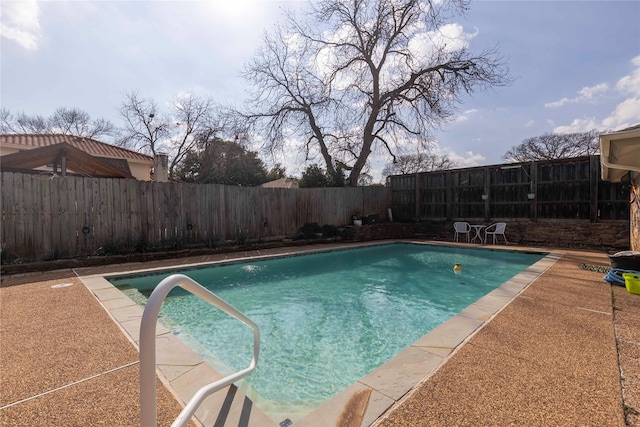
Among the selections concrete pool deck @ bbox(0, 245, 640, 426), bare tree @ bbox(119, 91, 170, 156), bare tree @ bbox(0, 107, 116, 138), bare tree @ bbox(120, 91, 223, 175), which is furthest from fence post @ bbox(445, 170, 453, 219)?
bare tree @ bbox(0, 107, 116, 138)

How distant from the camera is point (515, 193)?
9.94 m

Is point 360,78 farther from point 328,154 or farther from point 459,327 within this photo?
point 459,327

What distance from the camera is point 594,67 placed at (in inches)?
365

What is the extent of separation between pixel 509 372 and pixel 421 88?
13457 mm

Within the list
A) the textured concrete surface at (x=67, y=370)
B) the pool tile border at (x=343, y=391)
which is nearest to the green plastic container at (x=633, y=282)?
the pool tile border at (x=343, y=391)

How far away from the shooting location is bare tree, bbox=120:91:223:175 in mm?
20953

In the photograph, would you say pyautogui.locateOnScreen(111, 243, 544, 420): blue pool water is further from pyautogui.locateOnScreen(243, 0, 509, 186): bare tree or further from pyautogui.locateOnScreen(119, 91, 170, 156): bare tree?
pyautogui.locateOnScreen(119, 91, 170, 156): bare tree

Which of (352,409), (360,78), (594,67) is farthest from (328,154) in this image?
(352,409)

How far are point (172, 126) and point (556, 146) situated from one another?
1277 inches

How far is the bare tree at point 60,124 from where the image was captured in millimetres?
20469

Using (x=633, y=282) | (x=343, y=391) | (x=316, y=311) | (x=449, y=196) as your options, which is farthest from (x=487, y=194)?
(x=343, y=391)

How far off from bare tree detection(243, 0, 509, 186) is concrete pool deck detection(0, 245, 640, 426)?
11728 mm

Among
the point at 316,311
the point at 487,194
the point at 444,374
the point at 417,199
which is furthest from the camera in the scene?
the point at 417,199

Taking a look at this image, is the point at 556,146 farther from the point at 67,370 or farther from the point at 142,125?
the point at 142,125
